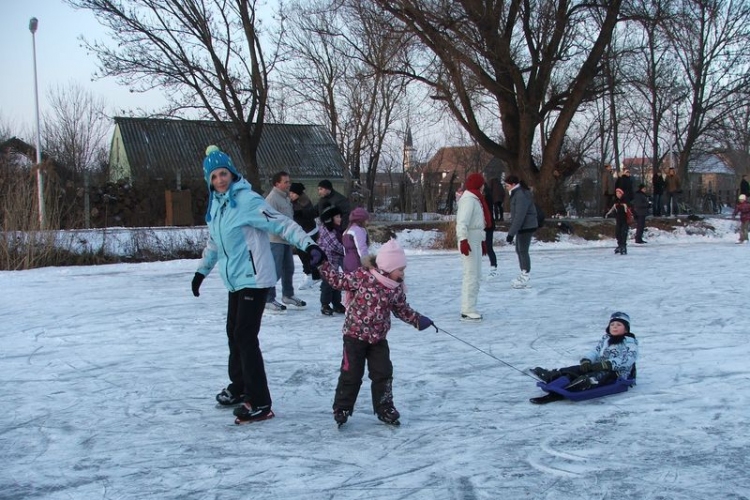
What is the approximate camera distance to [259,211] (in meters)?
4.74

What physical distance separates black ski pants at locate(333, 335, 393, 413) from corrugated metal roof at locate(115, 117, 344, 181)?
30859mm

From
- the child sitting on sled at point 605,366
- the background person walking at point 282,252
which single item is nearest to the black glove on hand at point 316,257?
the child sitting on sled at point 605,366

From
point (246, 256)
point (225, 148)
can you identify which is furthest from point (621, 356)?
point (225, 148)

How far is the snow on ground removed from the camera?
12.4 feet

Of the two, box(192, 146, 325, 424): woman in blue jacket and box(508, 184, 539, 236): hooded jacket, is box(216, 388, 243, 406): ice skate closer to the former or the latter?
box(192, 146, 325, 424): woman in blue jacket

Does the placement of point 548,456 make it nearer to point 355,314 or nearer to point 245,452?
point 355,314

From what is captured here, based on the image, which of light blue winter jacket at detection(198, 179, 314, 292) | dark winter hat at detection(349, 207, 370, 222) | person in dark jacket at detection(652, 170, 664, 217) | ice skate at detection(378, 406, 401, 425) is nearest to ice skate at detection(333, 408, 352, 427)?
ice skate at detection(378, 406, 401, 425)

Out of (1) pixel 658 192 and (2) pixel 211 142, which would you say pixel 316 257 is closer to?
(1) pixel 658 192

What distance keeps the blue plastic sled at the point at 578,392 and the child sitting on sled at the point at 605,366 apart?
3cm

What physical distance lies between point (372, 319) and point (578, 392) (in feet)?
5.45

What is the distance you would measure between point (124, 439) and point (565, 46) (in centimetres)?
1995

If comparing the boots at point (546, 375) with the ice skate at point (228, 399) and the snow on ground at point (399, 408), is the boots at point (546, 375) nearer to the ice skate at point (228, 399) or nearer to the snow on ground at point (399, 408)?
the snow on ground at point (399, 408)

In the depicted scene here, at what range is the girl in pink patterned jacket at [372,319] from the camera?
4.50 meters

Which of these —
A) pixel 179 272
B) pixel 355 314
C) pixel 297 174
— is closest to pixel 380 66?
pixel 179 272
